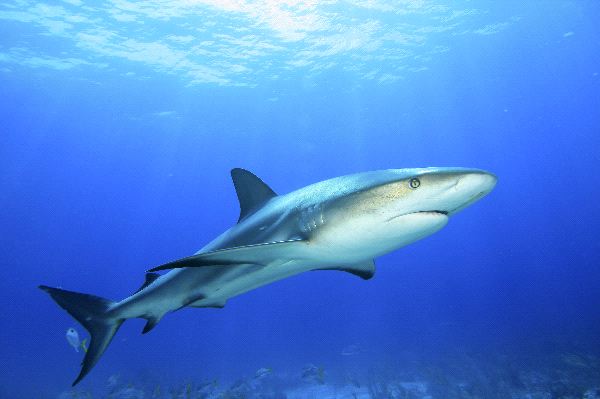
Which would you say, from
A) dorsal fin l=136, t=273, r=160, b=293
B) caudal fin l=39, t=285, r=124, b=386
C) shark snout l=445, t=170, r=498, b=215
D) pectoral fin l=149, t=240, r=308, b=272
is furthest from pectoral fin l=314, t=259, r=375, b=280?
caudal fin l=39, t=285, r=124, b=386

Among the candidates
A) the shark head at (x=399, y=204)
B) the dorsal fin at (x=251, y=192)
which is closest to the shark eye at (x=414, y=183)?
the shark head at (x=399, y=204)

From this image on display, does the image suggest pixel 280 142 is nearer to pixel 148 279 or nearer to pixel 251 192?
pixel 251 192

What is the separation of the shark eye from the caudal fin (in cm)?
406

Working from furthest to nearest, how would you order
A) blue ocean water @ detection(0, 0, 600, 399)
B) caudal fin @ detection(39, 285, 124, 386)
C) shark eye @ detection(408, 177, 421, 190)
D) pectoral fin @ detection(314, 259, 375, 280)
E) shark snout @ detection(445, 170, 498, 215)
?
blue ocean water @ detection(0, 0, 600, 399)
caudal fin @ detection(39, 285, 124, 386)
pectoral fin @ detection(314, 259, 375, 280)
shark eye @ detection(408, 177, 421, 190)
shark snout @ detection(445, 170, 498, 215)

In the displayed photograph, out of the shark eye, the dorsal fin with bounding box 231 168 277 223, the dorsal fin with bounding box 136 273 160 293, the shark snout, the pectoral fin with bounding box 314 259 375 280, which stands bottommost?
the pectoral fin with bounding box 314 259 375 280

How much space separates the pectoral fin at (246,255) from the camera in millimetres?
2957

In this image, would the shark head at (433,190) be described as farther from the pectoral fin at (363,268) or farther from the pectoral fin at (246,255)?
the pectoral fin at (363,268)

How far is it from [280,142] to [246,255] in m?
43.6

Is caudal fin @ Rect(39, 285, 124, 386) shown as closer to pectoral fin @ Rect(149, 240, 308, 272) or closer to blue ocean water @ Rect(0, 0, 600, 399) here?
pectoral fin @ Rect(149, 240, 308, 272)

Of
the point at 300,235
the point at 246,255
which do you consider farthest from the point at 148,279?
the point at 300,235

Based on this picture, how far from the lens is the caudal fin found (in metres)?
4.65

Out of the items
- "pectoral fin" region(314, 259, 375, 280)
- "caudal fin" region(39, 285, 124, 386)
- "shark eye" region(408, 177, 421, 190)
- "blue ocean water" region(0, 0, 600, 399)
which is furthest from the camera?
"blue ocean water" region(0, 0, 600, 399)

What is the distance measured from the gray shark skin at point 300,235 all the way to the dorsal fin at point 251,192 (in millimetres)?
14

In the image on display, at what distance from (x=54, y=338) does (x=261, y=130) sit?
69228 millimetres
